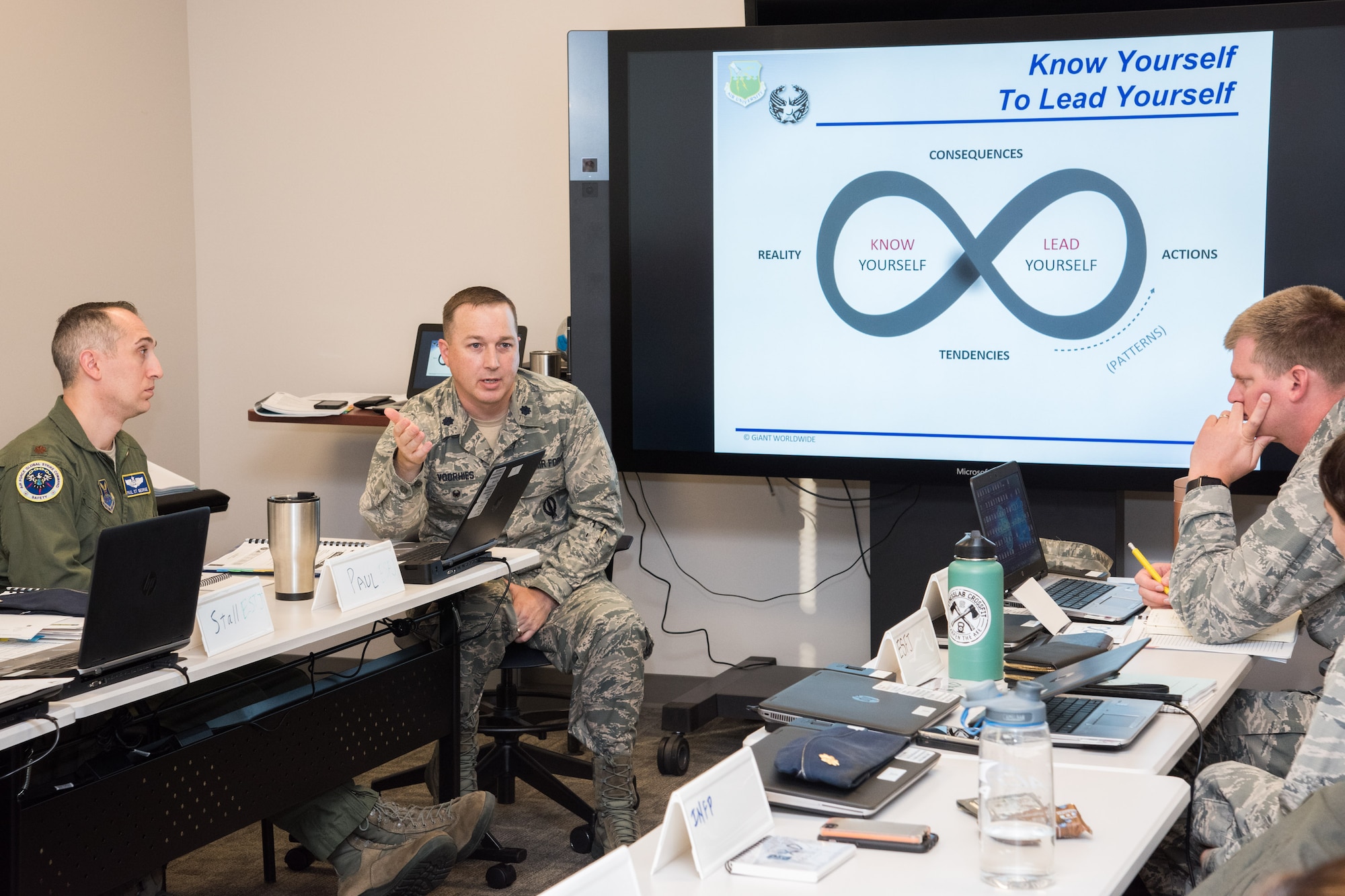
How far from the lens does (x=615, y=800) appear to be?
2938mm

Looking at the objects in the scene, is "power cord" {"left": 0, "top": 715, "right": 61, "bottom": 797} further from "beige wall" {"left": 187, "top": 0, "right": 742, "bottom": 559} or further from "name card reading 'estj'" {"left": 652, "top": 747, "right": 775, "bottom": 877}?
"beige wall" {"left": 187, "top": 0, "right": 742, "bottom": 559}

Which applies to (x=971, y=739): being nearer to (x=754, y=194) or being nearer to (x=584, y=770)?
(x=584, y=770)

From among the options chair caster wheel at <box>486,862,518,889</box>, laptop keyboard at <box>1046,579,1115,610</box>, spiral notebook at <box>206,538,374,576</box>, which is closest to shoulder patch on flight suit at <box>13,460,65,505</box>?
spiral notebook at <box>206,538,374,576</box>

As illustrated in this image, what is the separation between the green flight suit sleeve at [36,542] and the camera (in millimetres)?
2377

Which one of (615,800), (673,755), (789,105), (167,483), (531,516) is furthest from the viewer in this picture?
(167,483)

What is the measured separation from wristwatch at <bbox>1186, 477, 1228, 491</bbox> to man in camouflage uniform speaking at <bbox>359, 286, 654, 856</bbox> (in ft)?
4.44

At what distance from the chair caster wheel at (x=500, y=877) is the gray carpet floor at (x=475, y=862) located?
15 millimetres

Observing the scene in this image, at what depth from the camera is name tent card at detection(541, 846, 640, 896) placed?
40.6 inches

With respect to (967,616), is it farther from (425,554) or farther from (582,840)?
(582,840)

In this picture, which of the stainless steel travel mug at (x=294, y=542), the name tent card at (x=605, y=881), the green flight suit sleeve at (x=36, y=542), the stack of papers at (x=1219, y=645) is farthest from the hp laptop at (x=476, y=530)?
the name tent card at (x=605, y=881)

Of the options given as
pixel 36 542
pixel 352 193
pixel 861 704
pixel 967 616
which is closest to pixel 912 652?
pixel 967 616

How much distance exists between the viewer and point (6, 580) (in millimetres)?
2430

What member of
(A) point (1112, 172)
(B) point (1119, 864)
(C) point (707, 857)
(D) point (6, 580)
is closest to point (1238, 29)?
(A) point (1112, 172)

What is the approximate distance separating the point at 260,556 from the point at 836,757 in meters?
1.69
